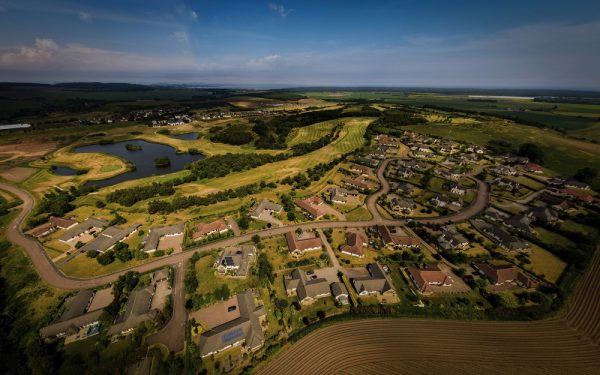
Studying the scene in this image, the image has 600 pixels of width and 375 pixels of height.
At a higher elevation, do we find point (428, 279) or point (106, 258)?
point (428, 279)

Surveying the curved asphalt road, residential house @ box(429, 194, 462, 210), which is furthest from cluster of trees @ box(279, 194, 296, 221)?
residential house @ box(429, 194, 462, 210)

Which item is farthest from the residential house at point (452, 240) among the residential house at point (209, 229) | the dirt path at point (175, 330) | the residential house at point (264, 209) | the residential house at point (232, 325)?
the dirt path at point (175, 330)

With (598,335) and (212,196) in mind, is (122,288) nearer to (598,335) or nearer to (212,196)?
(212,196)

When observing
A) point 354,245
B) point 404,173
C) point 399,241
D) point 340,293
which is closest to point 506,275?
point 399,241

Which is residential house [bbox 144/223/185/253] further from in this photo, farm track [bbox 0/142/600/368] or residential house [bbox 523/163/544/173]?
residential house [bbox 523/163/544/173]

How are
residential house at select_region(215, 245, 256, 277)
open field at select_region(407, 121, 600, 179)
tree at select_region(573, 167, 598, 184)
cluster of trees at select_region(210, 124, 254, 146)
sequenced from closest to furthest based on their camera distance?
residential house at select_region(215, 245, 256, 277), tree at select_region(573, 167, 598, 184), open field at select_region(407, 121, 600, 179), cluster of trees at select_region(210, 124, 254, 146)

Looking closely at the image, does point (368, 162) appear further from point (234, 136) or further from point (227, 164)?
point (234, 136)
